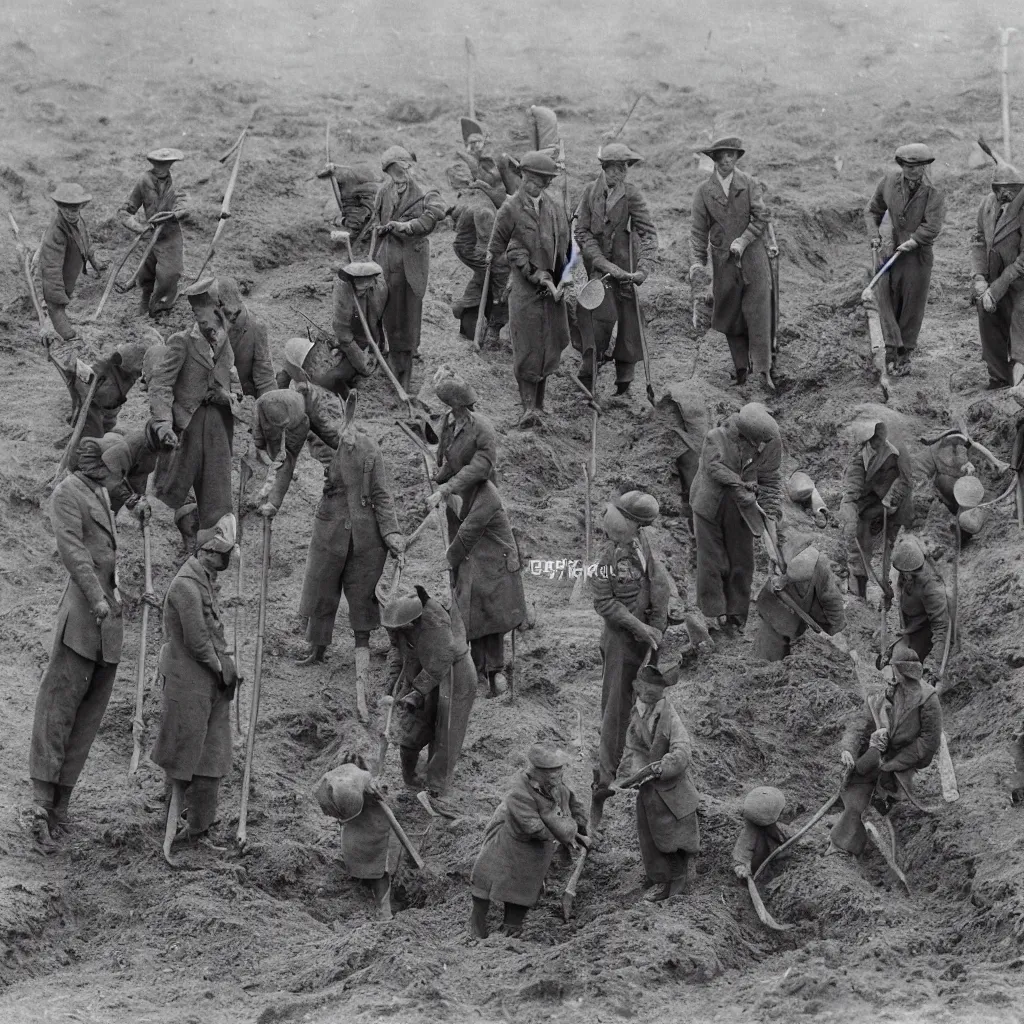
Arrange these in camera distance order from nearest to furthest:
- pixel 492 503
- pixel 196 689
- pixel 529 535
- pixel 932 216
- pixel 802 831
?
pixel 802 831, pixel 196 689, pixel 492 503, pixel 529 535, pixel 932 216

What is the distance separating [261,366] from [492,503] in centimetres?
195

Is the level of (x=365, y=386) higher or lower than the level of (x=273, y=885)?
higher

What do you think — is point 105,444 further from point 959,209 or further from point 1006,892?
point 959,209

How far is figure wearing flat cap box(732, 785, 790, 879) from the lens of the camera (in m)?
10.4

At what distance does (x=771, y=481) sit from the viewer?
42.3ft

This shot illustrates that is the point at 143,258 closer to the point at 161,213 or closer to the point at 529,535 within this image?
the point at 161,213

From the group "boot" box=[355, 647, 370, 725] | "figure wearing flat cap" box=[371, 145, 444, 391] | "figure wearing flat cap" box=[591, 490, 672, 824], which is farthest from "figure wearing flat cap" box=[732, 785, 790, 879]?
"figure wearing flat cap" box=[371, 145, 444, 391]

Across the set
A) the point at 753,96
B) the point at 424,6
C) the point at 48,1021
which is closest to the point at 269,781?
the point at 48,1021

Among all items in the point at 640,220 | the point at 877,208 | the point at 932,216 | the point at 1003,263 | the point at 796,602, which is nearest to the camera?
the point at 796,602

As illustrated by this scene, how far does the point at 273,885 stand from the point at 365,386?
218 inches

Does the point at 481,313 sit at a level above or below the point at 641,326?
below

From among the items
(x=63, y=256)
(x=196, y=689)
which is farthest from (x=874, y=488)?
(x=63, y=256)

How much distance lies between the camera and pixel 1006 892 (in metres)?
9.99

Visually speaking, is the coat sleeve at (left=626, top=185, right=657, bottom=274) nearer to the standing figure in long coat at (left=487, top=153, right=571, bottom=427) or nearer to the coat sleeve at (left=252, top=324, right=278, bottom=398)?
the standing figure in long coat at (left=487, top=153, right=571, bottom=427)
